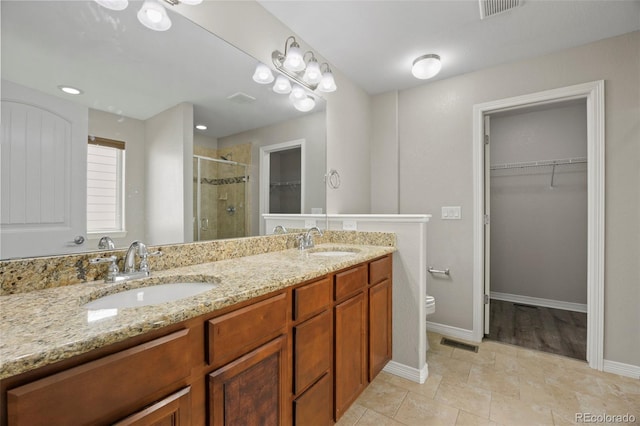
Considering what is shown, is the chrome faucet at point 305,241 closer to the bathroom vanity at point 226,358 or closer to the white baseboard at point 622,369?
the bathroom vanity at point 226,358

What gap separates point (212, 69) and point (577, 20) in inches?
93.2

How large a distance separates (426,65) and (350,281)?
6.15ft

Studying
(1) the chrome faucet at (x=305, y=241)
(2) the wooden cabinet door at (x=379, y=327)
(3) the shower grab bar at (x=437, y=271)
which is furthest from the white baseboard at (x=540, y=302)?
(1) the chrome faucet at (x=305, y=241)

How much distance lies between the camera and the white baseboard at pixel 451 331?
249 centimetres

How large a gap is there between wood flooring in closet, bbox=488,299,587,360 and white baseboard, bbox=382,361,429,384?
1.02 meters

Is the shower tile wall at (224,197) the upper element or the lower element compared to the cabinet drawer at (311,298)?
upper

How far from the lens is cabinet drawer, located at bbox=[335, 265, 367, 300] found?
54.1 inches

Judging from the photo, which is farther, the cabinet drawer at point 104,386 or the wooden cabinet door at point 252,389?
the wooden cabinet door at point 252,389

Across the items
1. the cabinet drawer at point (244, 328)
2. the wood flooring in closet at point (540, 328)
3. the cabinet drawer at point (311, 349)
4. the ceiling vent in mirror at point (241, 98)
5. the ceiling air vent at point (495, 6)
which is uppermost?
the ceiling air vent at point (495, 6)

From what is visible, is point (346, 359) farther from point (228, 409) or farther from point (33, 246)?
point (33, 246)

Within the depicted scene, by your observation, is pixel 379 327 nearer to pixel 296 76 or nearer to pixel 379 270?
pixel 379 270

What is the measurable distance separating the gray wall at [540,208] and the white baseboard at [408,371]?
2.31 meters

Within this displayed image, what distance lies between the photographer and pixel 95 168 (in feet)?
3.40

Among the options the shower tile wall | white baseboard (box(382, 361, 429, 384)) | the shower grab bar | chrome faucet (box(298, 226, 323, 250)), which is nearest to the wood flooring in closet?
the shower grab bar
